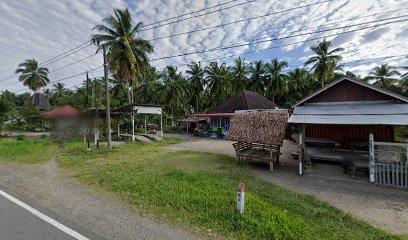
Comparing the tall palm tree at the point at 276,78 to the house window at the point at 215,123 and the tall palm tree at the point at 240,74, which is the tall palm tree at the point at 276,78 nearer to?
the tall palm tree at the point at 240,74

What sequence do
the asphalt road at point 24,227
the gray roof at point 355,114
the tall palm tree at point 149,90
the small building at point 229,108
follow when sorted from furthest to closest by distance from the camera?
the tall palm tree at point 149,90 < the small building at point 229,108 < the gray roof at point 355,114 < the asphalt road at point 24,227

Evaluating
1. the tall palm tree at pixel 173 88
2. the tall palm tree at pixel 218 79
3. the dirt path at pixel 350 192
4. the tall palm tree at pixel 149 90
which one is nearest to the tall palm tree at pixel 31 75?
the tall palm tree at pixel 149 90

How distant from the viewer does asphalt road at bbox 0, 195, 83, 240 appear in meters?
3.80

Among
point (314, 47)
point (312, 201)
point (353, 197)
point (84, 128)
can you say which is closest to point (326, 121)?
point (353, 197)

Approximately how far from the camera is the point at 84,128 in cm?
1769

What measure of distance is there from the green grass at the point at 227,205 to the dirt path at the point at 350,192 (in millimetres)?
598

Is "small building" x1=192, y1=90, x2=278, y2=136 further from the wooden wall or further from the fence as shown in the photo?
the fence

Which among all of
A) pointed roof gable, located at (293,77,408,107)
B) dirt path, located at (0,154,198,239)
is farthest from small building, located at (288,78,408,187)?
dirt path, located at (0,154,198,239)

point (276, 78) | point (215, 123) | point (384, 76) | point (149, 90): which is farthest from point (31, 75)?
point (384, 76)

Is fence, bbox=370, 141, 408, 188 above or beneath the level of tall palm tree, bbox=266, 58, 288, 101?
beneath

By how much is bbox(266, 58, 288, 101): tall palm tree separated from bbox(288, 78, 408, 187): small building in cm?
2534

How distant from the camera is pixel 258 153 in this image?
10.6m

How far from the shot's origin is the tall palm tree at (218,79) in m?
38.5

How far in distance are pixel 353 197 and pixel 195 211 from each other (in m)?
5.04
